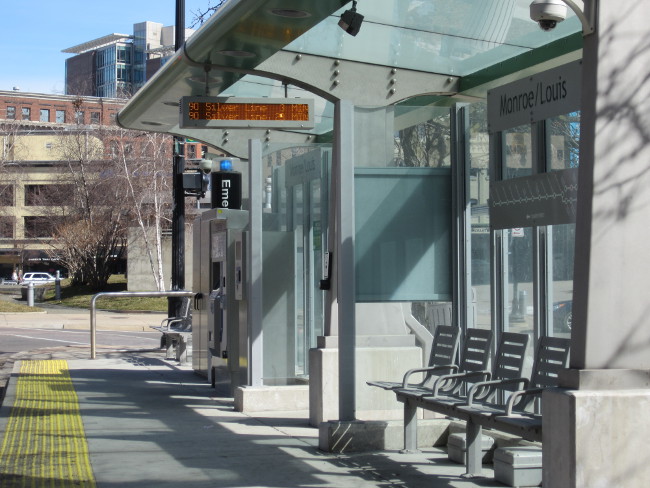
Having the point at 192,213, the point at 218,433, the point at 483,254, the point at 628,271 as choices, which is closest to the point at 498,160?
the point at 483,254

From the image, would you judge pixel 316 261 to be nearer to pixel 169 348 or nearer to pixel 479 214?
pixel 479 214

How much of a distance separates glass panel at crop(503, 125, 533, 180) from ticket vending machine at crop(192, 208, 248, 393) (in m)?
4.19

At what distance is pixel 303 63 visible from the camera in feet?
33.5

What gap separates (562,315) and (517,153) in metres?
1.42

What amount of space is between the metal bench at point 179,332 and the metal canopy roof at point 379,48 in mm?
6930

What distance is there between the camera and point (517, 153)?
27.3 ft

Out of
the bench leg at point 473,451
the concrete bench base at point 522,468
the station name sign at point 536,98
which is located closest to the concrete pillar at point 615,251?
the concrete bench base at point 522,468

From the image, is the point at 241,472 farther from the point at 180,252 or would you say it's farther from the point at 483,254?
the point at 180,252

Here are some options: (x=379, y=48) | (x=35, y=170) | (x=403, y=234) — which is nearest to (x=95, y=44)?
(x=35, y=170)

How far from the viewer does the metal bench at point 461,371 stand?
25.8ft

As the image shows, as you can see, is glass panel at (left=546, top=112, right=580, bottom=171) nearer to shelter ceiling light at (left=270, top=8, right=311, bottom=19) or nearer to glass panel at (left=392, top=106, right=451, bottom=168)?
glass panel at (left=392, top=106, right=451, bottom=168)

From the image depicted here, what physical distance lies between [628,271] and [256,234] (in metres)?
6.20

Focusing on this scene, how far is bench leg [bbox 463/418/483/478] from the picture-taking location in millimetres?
7438

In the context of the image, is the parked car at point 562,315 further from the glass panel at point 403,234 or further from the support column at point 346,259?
the support column at point 346,259
